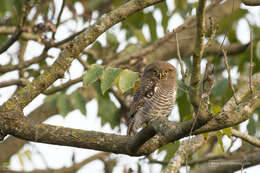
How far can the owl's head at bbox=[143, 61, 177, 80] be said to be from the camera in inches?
224

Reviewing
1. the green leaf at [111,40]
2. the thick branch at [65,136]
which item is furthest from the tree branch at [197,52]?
the green leaf at [111,40]

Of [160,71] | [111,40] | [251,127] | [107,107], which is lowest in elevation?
[251,127]

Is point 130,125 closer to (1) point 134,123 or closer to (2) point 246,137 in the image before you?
(1) point 134,123

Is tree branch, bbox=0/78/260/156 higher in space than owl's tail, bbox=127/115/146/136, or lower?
lower

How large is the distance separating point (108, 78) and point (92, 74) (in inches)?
6.7

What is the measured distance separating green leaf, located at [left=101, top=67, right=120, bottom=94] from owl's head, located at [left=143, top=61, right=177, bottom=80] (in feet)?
6.42

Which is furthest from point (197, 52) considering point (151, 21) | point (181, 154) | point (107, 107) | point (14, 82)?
point (151, 21)

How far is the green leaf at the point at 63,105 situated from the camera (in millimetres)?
5047

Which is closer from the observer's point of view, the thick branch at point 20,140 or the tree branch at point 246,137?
the tree branch at point 246,137

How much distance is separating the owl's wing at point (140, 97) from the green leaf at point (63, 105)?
827mm

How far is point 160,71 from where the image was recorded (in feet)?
18.7

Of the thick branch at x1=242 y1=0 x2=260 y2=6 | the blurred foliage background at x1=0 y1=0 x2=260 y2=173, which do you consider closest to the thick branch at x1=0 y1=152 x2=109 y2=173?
the blurred foliage background at x1=0 y1=0 x2=260 y2=173

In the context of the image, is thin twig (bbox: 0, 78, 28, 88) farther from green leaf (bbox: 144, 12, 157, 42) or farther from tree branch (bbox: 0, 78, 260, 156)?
green leaf (bbox: 144, 12, 157, 42)

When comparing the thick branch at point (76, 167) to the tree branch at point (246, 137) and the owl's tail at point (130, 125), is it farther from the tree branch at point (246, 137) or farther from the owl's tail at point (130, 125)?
the tree branch at point (246, 137)
